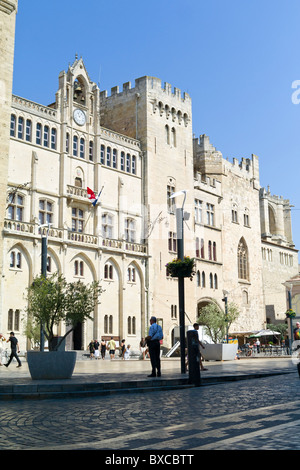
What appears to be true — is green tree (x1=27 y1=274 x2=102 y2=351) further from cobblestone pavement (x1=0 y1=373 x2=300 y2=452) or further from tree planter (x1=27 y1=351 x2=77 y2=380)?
cobblestone pavement (x1=0 y1=373 x2=300 y2=452)

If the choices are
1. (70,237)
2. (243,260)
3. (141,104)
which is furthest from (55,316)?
(243,260)

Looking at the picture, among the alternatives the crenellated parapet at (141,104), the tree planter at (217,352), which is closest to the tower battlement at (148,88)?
the crenellated parapet at (141,104)

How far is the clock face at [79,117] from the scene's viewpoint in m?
39.3

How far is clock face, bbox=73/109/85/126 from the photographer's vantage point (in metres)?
39.3

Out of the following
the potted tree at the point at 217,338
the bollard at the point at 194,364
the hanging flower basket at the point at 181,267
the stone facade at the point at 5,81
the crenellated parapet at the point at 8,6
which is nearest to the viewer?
the bollard at the point at 194,364

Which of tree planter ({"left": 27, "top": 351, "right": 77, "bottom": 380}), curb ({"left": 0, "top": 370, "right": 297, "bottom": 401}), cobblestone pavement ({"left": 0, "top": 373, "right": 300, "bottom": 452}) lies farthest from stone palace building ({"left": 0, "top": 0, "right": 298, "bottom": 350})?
cobblestone pavement ({"left": 0, "top": 373, "right": 300, "bottom": 452})

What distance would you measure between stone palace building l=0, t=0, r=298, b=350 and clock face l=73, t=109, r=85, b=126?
8cm

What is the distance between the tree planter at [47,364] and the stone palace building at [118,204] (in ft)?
59.8

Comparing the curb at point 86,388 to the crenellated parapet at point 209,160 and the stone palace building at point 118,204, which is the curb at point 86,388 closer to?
the stone palace building at point 118,204

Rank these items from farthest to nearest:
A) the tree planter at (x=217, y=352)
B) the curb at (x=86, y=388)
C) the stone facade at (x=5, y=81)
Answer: the stone facade at (x=5, y=81) → the tree planter at (x=217, y=352) → the curb at (x=86, y=388)

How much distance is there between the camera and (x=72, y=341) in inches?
Result: 1460

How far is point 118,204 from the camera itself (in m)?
41.7

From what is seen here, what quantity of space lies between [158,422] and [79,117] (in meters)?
34.5

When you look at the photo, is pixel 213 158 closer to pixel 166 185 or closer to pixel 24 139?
pixel 166 185
